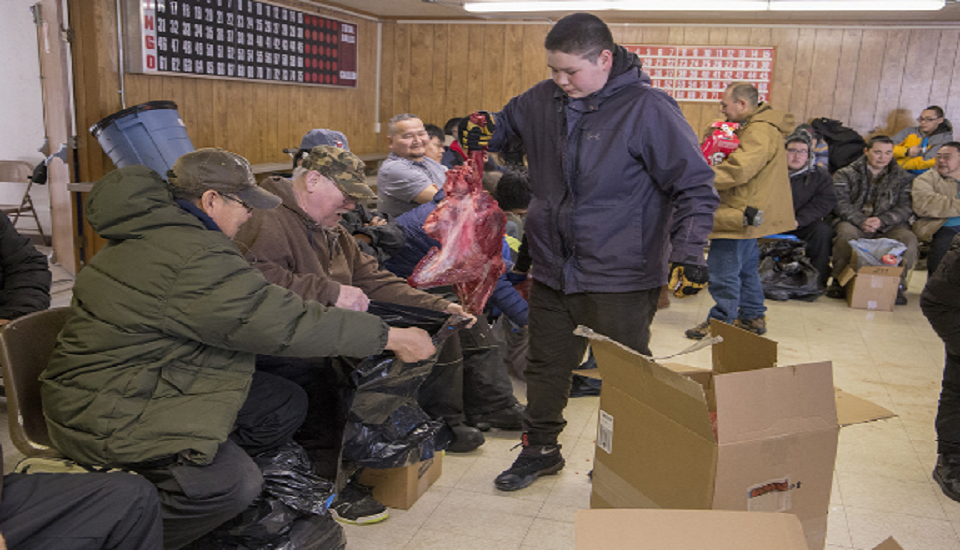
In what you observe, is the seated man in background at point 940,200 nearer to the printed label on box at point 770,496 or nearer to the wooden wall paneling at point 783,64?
the wooden wall paneling at point 783,64

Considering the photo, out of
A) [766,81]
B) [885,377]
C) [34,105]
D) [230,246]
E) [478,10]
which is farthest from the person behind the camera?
[766,81]

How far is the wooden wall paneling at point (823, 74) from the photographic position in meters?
7.41

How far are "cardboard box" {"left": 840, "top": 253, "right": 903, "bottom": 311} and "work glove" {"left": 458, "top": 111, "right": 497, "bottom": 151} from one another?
4018 mm

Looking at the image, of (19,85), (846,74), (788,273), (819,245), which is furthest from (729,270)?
(19,85)

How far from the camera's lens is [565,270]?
2.48 meters

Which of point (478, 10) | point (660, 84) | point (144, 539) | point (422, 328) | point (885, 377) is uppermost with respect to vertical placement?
point (478, 10)

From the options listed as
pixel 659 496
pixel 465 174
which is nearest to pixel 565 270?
pixel 465 174

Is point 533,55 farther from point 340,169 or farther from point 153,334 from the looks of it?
point 153,334

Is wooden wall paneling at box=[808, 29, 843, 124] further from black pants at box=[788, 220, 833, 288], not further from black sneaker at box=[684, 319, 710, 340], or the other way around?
black sneaker at box=[684, 319, 710, 340]

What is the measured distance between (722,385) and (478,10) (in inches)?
226

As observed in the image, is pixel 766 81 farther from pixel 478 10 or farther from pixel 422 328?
pixel 422 328

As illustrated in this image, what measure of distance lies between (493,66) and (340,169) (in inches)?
234

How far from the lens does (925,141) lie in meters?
6.95

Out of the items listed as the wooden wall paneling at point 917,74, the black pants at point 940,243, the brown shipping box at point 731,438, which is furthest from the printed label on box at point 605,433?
the wooden wall paneling at point 917,74
